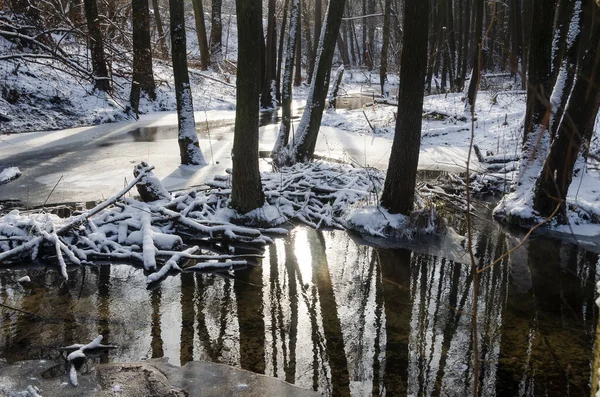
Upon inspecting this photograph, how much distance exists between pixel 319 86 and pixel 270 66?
13.6m

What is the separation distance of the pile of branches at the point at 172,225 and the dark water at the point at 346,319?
0.34 meters

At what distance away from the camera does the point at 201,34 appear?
1155 inches

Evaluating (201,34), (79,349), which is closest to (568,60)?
(79,349)

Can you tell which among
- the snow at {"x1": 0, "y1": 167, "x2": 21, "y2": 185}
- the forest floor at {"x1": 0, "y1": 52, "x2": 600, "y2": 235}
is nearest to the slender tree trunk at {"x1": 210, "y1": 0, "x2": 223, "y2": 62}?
the forest floor at {"x1": 0, "y1": 52, "x2": 600, "y2": 235}

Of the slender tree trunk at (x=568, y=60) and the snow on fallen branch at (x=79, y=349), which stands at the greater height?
the slender tree trunk at (x=568, y=60)

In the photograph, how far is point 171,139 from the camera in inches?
646

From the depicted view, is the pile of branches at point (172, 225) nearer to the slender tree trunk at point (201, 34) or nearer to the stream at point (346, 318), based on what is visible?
the stream at point (346, 318)

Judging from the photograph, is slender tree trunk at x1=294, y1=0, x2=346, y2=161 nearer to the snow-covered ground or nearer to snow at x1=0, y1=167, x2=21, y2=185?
the snow-covered ground

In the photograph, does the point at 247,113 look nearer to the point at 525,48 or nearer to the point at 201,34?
the point at 525,48

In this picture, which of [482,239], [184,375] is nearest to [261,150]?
[482,239]

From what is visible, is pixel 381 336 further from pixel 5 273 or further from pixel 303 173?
pixel 303 173

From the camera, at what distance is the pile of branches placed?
728 centimetres

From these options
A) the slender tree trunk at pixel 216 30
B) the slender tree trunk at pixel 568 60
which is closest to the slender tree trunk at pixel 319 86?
the slender tree trunk at pixel 568 60

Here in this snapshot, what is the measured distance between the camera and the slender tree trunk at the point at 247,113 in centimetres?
771
